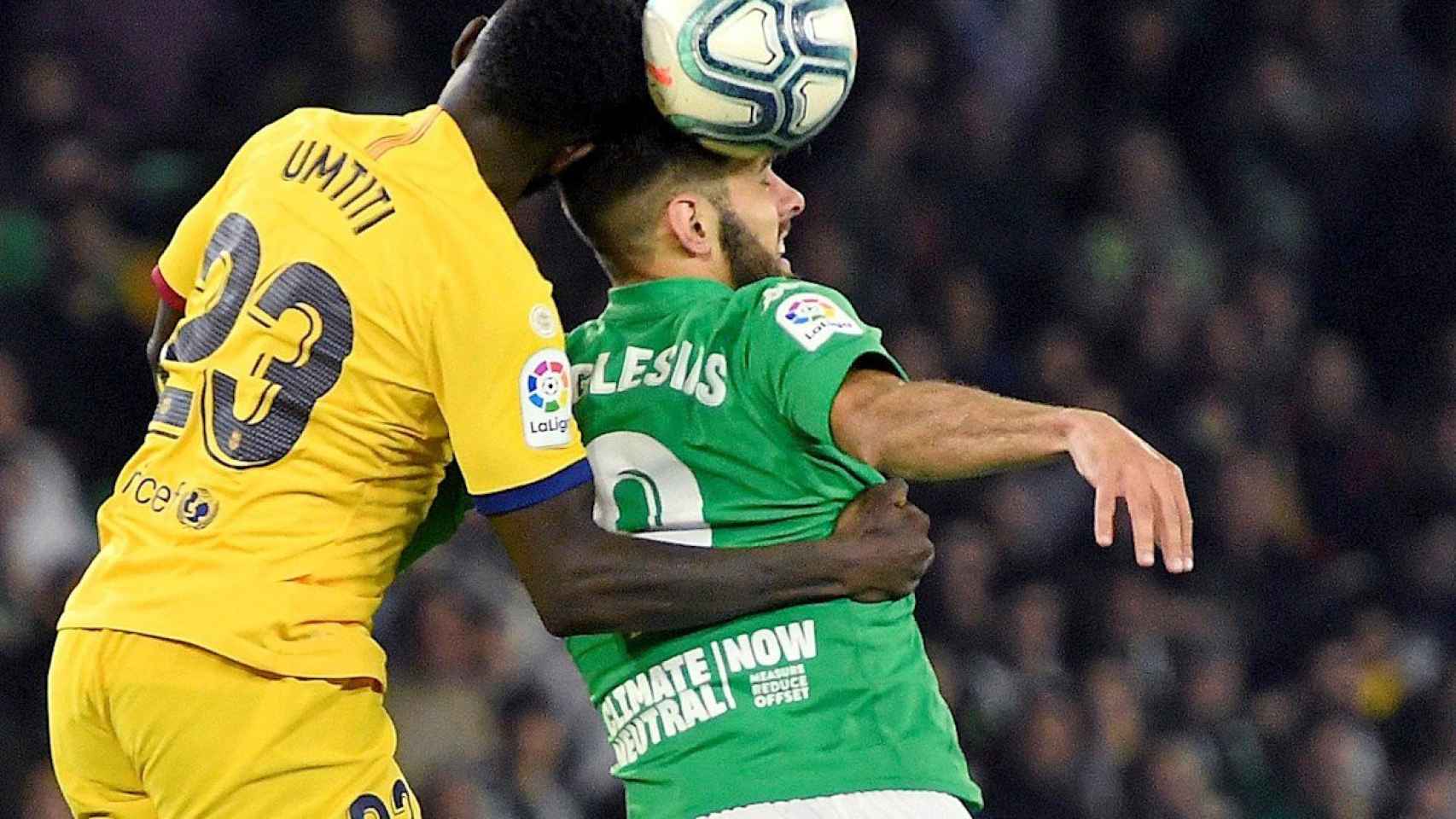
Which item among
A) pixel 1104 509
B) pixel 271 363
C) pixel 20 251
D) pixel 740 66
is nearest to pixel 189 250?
pixel 271 363

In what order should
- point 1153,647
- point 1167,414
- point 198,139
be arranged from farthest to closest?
point 1167,414
point 1153,647
point 198,139

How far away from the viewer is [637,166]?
3338 millimetres

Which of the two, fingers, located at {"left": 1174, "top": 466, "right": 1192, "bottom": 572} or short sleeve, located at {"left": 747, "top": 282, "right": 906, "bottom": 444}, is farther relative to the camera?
short sleeve, located at {"left": 747, "top": 282, "right": 906, "bottom": 444}

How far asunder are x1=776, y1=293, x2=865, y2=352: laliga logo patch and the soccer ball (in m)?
0.35

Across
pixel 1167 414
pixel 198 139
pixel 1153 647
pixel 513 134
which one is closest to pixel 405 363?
pixel 513 134

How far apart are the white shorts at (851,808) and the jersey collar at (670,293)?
2.37 feet

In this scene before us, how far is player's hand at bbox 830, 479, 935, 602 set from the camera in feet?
10.2

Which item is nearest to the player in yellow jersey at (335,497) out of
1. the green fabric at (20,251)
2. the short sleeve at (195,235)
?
the short sleeve at (195,235)

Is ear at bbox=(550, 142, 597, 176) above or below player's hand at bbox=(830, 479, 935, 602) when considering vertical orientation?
above

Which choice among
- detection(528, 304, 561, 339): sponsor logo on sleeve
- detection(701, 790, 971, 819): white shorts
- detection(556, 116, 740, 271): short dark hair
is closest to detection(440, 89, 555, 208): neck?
detection(556, 116, 740, 271): short dark hair

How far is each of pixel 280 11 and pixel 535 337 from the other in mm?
4937

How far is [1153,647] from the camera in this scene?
7883 mm

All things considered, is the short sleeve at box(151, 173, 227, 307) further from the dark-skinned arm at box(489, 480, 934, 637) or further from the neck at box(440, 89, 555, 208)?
the dark-skinned arm at box(489, 480, 934, 637)

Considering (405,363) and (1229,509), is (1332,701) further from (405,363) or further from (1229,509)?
(405,363)
